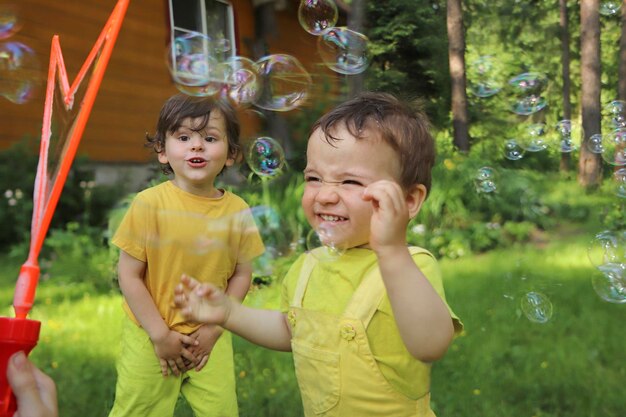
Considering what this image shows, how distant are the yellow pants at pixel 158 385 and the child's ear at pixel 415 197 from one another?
1008 millimetres

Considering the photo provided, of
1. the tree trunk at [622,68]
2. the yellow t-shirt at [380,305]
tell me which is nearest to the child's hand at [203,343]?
the yellow t-shirt at [380,305]

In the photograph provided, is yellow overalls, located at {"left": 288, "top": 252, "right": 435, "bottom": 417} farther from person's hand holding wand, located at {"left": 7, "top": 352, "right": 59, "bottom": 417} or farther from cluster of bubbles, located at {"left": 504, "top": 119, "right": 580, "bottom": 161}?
cluster of bubbles, located at {"left": 504, "top": 119, "right": 580, "bottom": 161}

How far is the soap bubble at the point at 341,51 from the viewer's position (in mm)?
3123

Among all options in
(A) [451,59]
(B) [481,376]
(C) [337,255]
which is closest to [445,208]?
(A) [451,59]

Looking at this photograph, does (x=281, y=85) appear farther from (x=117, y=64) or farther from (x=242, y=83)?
(x=117, y=64)

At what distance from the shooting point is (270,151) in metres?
2.89

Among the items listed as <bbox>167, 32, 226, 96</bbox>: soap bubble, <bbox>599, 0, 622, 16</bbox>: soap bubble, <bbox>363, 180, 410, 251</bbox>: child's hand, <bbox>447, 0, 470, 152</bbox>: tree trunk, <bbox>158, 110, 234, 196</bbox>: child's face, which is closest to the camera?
<bbox>363, 180, 410, 251</bbox>: child's hand

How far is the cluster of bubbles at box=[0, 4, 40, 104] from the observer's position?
294 cm

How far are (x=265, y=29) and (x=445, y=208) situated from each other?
3674 mm

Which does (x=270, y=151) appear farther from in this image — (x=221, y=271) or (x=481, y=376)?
(x=481, y=376)

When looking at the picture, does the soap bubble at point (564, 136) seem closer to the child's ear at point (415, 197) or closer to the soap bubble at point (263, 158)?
the soap bubble at point (263, 158)

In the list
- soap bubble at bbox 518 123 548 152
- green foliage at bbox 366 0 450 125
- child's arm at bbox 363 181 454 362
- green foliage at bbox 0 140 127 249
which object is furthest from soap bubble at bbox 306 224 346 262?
green foliage at bbox 0 140 127 249

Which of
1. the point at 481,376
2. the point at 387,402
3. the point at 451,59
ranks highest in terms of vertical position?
the point at 451,59

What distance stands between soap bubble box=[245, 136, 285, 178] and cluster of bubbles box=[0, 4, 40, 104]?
3.02 ft
